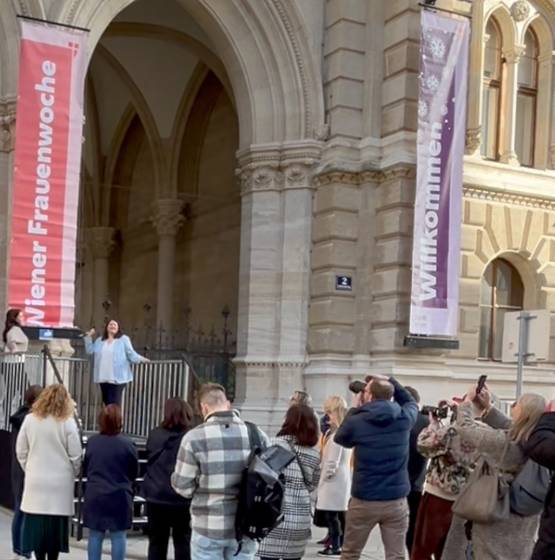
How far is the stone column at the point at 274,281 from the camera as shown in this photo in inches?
667

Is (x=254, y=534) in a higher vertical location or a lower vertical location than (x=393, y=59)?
lower

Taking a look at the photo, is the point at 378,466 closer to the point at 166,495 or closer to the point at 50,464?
the point at 166,495

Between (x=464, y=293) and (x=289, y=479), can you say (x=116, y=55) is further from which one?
(x=289, y=479)

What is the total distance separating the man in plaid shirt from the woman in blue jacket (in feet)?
22.1

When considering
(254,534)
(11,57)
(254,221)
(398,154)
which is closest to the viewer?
(254,534)

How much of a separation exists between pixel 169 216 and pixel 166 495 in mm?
18352

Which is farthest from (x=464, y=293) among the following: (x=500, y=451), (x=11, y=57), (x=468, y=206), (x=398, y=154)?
(x=500, y=451)

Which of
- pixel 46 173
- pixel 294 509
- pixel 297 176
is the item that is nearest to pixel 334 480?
pixel 294 509

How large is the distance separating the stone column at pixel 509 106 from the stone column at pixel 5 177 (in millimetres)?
8925

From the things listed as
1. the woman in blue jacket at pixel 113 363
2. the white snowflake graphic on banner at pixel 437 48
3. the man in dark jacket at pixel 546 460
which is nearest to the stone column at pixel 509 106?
the white snowflake graphic on banner at pixel 437 48

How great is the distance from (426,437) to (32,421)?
330cm

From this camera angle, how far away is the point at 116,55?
24125 mm

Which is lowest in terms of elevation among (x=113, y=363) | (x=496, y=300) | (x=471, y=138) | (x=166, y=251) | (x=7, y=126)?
(x=113, y=363)

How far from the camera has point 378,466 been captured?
749 cm
